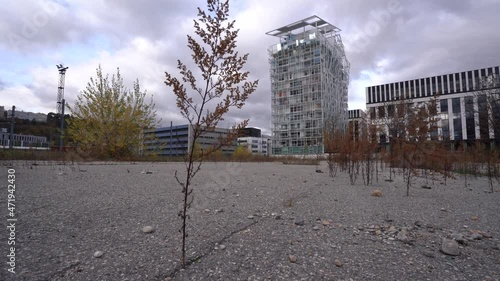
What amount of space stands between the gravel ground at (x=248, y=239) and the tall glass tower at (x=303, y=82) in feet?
232

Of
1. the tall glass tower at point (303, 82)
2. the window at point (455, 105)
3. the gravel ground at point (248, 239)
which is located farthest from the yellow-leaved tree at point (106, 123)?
the window at point (455, 105)

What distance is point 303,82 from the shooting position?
8031cm

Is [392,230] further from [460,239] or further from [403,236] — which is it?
[460,239]

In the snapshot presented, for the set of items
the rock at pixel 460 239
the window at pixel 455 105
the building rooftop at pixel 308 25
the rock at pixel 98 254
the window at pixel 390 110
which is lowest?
the rock at pixel 460 239

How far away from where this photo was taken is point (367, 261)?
2.36 metres

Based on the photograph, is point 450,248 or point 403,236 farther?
point 403,236

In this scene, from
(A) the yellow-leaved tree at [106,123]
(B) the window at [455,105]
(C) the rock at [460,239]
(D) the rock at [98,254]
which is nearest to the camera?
(D) the rock at [98,254]

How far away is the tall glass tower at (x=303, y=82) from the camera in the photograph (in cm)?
7712

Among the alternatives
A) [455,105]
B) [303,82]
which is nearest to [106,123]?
[303,82]

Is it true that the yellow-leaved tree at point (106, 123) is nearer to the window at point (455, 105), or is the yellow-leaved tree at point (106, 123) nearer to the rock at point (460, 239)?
the rock at point (460, 239)

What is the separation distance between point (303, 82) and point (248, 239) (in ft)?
268

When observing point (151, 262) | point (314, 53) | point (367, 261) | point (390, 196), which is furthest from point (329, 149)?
point (314, 53)

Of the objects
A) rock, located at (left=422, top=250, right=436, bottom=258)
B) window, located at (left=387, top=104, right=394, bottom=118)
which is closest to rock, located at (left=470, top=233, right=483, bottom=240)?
rock, located at (left=422, top=250, right=436, bottom=258)

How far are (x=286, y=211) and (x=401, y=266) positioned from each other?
2.10 m
